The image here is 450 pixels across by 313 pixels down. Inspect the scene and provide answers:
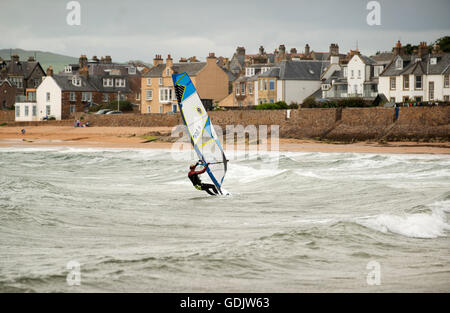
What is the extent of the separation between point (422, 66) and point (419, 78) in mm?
1146

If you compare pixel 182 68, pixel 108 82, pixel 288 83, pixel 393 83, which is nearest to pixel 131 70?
pixel 108 82

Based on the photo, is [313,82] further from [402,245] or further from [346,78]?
[402,245]

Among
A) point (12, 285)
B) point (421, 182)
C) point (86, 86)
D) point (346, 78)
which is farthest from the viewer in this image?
point (86, 86)

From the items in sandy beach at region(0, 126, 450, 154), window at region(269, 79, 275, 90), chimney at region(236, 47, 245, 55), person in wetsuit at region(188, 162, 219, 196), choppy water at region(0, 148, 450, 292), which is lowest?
choppy water at region(0, 148, 450, 292)

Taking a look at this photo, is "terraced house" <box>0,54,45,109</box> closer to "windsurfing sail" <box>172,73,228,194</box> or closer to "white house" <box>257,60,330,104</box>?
"white house" <box>257,60,330,104</box>

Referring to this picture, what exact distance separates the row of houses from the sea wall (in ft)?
40.5

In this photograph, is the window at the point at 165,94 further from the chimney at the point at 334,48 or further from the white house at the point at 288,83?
the chimney at the point at 334,48

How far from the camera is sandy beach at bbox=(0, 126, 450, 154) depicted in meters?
35.4

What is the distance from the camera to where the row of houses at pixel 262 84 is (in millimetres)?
56812

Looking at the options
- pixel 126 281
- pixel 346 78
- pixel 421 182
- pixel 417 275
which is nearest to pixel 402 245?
pixel 417 275

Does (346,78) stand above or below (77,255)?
above

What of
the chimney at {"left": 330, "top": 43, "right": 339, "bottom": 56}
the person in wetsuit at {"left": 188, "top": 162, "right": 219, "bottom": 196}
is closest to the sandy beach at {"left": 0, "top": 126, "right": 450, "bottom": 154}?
the person in wetsuit at {"left": 188, "top": 162, "right": 219, "bottom": 196}

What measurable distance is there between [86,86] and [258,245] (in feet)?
211
